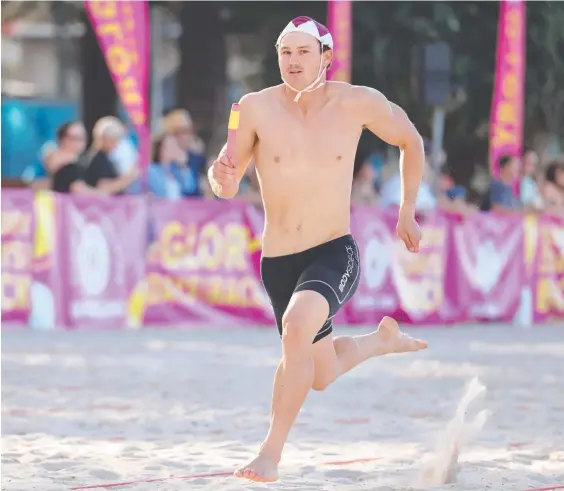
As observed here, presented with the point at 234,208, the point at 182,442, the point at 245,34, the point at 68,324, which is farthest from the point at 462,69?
the point at 182,442

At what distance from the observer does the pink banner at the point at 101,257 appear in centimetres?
1310

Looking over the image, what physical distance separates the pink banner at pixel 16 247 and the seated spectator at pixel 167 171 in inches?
50.4

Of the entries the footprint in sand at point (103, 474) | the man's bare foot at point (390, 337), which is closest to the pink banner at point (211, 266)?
the man's bare foot at point (390, 337)

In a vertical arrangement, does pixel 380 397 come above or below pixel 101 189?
below

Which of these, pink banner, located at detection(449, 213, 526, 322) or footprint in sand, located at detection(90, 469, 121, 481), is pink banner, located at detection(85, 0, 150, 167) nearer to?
pink banner, located at detection(449, 213, 526, 322)

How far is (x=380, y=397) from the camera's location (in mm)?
9234

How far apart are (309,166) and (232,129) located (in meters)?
0.49

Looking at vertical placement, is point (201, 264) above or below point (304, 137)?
below

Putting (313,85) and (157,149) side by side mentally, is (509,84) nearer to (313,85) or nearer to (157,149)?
(157,149)

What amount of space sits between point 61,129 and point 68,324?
1.86 meters

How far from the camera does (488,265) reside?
14766mm

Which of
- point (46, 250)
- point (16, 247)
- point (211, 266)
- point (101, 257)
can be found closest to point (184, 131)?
point (211, 266)

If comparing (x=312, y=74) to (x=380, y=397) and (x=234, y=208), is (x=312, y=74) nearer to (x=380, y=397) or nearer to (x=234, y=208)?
(x=380, y=397)

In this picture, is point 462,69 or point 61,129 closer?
point 61,129
